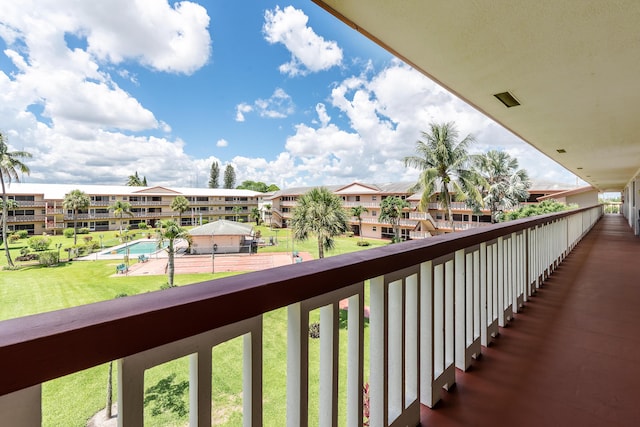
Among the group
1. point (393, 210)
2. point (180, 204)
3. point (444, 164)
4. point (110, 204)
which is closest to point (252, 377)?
point (444, 164)

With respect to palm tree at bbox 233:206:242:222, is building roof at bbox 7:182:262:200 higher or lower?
higher

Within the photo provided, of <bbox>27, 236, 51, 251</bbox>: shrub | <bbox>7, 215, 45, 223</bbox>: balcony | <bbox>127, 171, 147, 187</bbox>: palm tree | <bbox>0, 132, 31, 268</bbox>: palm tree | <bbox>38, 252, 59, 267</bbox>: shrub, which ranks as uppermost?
<bbox>127, 171, 147, 187</bbox>: palm tree

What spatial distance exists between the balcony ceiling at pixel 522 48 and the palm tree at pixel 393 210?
2024cm

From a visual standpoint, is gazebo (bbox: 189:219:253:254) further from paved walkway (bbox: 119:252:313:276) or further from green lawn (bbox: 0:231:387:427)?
green lawn (bbox: 0:231:387:427)

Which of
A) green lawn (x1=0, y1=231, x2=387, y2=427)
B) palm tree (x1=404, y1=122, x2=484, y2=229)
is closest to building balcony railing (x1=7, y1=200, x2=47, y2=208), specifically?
green lawn (x1=0, y1=231, x2=387, y2=427)

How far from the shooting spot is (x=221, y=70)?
47.8 m

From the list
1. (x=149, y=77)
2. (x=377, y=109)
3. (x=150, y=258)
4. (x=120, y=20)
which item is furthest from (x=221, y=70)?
(x=150, y=258)

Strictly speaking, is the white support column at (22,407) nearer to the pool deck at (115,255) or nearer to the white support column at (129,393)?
the white support column at (129,393)

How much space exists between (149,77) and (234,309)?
48.4m

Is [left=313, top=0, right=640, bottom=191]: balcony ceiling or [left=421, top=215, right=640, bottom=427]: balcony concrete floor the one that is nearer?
[left=421, top=215, right=640, bottom=427]: balcony concrete floor

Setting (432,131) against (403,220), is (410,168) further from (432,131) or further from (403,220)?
(403,220)

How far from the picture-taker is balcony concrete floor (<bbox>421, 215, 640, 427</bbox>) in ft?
4.00

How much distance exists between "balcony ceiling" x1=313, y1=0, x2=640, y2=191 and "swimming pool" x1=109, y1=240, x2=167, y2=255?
68.1 ft

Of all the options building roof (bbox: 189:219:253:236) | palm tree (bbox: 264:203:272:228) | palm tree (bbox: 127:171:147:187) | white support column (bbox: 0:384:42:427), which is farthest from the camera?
palm tree (bbox: 127:171:147:187)
